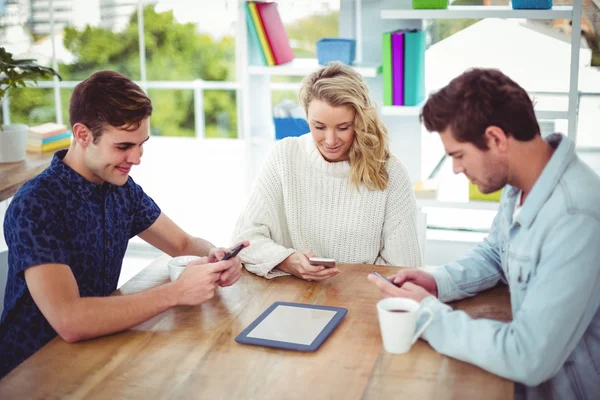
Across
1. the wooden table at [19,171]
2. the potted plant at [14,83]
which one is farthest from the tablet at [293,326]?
the potted plant at [14,83]

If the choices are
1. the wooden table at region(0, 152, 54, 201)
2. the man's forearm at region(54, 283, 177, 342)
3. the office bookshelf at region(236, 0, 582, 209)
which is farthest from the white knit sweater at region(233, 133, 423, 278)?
the office bookshelf at region(236, 0, 582, 209)

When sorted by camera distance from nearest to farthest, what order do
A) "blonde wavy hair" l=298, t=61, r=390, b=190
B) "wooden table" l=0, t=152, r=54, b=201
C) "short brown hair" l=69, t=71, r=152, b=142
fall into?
"short brown hair" l=69, t=71, r=152, b=142
"blonde wavy hair" l=298, t=61, r=390, b=190
"wooden table" l=0, t=152, r=54, b=201

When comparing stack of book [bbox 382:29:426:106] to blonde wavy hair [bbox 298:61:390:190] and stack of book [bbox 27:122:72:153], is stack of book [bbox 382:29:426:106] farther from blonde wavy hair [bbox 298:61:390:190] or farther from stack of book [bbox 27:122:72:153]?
stack of book [bbox 27:122:72:153]

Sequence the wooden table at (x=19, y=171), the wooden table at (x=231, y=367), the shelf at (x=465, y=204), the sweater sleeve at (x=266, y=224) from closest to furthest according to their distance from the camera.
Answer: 1. the wooden table at (x=231, y=367)
2. the sweater sleeve at (x=266, y=224)
3. the wooden table at (x=19, y=171)
4. the shelf at (x=465, y=204)

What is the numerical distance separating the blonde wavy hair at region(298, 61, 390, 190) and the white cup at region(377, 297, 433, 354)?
82cm

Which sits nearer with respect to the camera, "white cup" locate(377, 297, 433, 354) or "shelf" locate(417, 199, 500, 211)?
"white cup" locate(377, 297, 433, 354)

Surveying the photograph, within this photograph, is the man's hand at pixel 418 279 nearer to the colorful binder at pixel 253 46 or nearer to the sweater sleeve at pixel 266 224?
the sweater sleeve at pixel 266 224

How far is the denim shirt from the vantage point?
145cm

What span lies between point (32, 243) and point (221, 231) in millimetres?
3033

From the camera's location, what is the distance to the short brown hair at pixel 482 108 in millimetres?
1548

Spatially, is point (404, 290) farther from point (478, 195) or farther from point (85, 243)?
point (478, 195)

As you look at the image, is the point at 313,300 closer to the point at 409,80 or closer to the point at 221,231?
the point at 409,80

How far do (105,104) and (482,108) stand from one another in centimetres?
93

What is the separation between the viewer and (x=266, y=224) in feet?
7.73
